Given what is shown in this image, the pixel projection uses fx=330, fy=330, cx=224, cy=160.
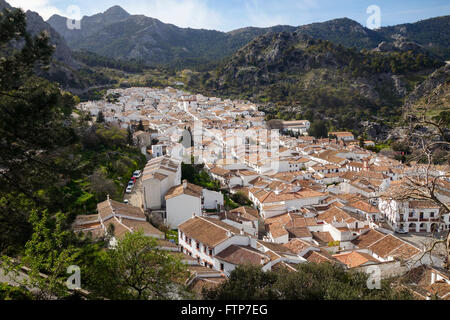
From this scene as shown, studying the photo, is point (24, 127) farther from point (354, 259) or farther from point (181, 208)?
point (354, 259)

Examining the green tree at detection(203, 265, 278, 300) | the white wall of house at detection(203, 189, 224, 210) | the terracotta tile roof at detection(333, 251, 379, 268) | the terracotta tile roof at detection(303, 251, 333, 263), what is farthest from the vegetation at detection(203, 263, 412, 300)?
the white wall of house at detection(203, 189, 224, 210)

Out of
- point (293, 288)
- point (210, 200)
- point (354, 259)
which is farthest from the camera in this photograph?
point (210, 200)

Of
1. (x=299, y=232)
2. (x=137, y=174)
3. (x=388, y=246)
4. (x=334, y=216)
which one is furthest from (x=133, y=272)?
(x=137, y=174)

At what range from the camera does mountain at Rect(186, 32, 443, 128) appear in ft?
254

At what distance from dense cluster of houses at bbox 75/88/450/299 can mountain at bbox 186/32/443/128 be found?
28635 mm

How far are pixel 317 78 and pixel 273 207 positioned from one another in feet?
238

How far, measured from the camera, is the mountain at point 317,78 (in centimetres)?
7756

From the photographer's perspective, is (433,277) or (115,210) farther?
(115,210)

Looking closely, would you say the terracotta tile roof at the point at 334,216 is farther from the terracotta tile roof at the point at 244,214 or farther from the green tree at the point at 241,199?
the green tree at the point at 241,199

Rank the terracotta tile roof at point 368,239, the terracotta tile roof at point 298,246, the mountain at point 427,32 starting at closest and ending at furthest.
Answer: the terracotta tile roof at point 298,246
the terracotta tile roof at point 368,239
the mountain at point 427,32

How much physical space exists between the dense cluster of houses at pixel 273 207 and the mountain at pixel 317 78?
93.9ft

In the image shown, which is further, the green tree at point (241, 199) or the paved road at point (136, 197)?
the green tree at point (241, 199)

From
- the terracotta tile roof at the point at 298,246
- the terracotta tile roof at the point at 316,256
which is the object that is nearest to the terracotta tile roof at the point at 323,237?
the terracotta tile roof at the point at 298,246

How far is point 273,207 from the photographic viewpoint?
1086 inches
